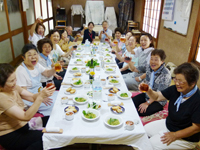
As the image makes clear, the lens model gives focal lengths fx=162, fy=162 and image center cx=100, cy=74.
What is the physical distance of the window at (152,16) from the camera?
5.99 metres

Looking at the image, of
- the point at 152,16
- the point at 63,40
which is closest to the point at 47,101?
the point at 63,40

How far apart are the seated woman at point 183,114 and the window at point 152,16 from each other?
4.64 m

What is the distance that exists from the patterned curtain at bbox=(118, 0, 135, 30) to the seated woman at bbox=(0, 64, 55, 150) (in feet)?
27.1

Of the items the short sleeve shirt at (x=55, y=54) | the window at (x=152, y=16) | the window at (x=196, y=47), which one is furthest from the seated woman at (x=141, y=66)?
the window at (x=152, y=16)

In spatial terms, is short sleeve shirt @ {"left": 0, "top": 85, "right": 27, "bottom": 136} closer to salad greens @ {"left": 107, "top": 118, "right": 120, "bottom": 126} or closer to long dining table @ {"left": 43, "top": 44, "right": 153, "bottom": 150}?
long dining table @ {"left": 43, "top": 44, "right": 153, "bottom": 150}

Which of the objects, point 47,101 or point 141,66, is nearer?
point 47,101

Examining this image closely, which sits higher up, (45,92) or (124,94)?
(45,92)

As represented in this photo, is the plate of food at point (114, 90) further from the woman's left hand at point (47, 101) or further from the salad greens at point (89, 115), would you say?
the woman's left hand at point (47, 101)

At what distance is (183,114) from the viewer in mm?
1484

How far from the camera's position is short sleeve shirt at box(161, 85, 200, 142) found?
4.62ft

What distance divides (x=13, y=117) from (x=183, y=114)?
1.49 meters

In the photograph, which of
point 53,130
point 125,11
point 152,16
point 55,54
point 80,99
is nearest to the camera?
point 53,130

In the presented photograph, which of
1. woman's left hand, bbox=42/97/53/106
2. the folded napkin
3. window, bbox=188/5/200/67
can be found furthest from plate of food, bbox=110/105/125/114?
window, bbox=188/5/200/67

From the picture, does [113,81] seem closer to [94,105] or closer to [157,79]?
[157,79]
